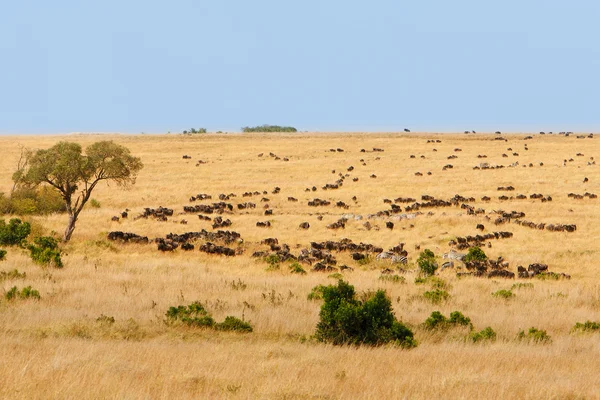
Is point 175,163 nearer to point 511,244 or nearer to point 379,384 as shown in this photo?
point 511,244

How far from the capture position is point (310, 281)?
2373 centimetres

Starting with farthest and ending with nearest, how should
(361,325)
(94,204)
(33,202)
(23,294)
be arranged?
(94,204), (33,202), (23,294), (361,325)

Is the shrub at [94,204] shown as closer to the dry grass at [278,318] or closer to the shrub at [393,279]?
the dry grass at [278,318]

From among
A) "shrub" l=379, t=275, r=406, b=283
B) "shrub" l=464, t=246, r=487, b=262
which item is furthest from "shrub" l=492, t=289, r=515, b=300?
"shrub" l=464, t=246, r=487, b=262

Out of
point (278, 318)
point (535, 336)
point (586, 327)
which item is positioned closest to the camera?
point (535, 336)

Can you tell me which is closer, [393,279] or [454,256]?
[393,279]

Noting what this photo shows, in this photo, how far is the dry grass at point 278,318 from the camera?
911 cm

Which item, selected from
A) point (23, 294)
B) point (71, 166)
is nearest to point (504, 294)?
point (23, 294)

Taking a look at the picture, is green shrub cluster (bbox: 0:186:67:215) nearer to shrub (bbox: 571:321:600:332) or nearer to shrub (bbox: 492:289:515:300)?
shrub (bbox: 492:289:515:300)

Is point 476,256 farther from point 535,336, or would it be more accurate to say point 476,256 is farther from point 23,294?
point 23,294

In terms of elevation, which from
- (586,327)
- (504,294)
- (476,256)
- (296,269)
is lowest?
(296,269)

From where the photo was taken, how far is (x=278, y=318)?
15.8m

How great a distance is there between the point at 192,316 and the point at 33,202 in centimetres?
3842

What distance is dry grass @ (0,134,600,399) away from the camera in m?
9.11
